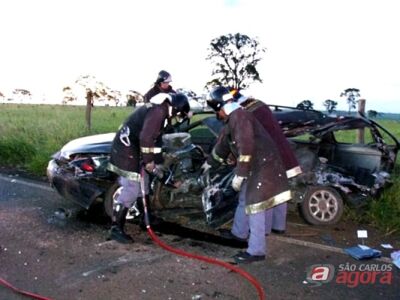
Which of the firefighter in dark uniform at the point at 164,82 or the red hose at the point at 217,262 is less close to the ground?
the firefighter in dark uniform at the point at 164,82

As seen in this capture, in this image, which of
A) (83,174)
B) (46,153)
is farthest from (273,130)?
(46,153)

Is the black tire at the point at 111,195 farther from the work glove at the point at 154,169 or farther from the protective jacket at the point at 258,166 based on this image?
the protective jacket at the point at 258,166

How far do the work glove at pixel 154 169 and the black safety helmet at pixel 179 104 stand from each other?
584 mm

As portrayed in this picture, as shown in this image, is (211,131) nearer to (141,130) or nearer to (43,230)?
(141,130)

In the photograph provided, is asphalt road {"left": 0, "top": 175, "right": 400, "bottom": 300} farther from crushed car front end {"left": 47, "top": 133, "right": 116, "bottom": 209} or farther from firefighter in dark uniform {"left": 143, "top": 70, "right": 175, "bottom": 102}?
firefighter in dark uniform {"left": 143, "top": 70, "right": 175, "bottom": 102}

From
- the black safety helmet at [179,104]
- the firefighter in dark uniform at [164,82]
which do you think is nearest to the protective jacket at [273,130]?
the black safety helmet at [179,104]

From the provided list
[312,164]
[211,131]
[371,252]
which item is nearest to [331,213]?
[312,164]

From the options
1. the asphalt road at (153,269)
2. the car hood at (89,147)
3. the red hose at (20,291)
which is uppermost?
the car hood at (89,147)

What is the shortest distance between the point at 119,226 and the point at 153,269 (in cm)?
99

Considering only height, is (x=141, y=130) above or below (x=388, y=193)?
Result: above

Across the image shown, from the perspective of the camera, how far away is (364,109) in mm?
8750

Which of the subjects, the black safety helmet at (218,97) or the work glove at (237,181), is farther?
the black safety helmet at (218,97)

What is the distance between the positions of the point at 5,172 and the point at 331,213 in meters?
6.04

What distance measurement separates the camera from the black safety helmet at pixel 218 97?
454 centimetres
